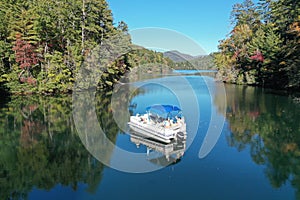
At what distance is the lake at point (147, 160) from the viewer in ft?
27.4

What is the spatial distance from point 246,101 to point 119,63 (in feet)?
64.7

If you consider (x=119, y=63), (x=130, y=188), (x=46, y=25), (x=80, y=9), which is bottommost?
(x=130, y=188)

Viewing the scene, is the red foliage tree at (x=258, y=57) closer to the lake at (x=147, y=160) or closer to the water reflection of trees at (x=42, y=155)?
the lake at (x=147, y=160)

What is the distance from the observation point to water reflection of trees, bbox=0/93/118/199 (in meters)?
8.91

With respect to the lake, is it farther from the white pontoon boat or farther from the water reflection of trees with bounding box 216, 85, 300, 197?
the white pontoon boat

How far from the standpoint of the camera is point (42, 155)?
11227 mm

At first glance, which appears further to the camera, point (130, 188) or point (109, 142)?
point (109, 142)

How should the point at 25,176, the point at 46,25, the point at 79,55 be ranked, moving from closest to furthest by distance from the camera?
the point at 25,176 → the point at 46,25 → the point at 79,55

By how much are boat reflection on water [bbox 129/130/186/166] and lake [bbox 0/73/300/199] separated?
8 centimetres

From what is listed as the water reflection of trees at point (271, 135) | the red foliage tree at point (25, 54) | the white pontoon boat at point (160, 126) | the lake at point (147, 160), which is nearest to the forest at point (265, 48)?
the water reflection of trees at point (271, 135)

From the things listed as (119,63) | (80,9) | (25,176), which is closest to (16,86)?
(80,9)

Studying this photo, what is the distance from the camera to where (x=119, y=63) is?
37.6 meters

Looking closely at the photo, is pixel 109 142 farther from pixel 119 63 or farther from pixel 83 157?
pixel 119 63

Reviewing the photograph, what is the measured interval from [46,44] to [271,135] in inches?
1021
